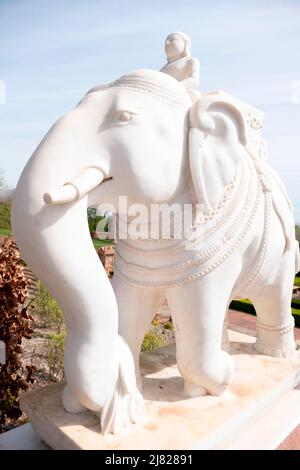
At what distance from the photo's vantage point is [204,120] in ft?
4.28

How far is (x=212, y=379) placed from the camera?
1.50 m

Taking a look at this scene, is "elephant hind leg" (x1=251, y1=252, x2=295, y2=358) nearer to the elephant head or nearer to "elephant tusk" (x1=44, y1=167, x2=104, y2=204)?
the elephant head

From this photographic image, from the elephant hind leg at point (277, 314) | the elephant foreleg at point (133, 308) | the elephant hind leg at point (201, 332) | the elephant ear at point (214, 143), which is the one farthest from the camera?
the elephant hind leg at point (277, 314)

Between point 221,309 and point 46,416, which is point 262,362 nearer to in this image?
point 221,309

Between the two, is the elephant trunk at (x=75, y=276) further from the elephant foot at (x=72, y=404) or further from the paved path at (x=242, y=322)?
the paved path at (x=242, y=322)

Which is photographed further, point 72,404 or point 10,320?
point 10,320

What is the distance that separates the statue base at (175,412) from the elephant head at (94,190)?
0.31ft

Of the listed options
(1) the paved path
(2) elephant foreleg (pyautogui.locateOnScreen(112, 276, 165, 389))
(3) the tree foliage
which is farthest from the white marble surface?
(1) the paved path

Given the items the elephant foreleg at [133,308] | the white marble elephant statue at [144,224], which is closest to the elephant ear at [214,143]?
the white marble elephant statue at [144,224]

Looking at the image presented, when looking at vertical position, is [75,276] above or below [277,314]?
above

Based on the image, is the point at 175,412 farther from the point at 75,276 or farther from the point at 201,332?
the point at 75,276

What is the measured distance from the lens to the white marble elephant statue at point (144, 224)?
1.14 m

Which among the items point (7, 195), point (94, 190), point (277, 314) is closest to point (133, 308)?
point (94, 190)

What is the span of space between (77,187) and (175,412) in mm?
953
